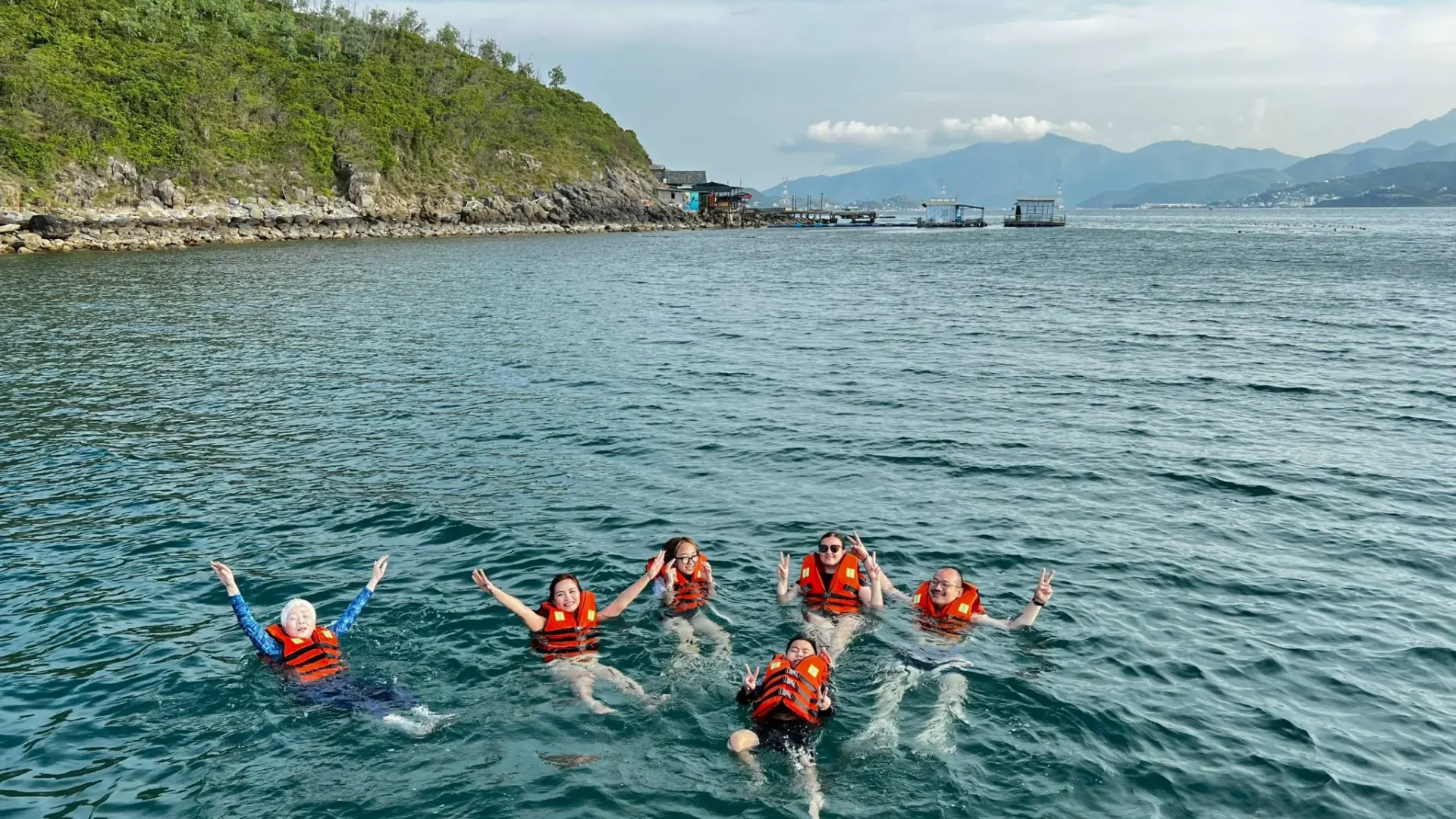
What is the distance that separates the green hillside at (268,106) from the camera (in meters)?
94.6

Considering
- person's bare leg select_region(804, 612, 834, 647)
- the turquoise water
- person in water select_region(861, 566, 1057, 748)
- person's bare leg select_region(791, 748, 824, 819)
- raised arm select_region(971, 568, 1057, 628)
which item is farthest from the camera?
person's bare leg select_region(804, 612, 834, 647)

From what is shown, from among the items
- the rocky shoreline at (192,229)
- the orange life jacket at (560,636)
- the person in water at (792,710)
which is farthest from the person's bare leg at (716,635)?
the rocky shoreline at (192,229)

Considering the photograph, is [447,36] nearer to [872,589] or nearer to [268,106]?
[268,106]

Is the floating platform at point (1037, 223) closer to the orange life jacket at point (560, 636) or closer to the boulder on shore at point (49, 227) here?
the boulder on shore at point (49, 227)

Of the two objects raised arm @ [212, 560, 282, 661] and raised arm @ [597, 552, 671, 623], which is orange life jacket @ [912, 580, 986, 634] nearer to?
raised arm @ [597, 552, 671, 623]

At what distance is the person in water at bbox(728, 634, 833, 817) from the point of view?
32.6ft

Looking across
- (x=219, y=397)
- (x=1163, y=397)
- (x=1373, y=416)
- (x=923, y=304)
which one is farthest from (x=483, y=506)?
(x=923, y=304)

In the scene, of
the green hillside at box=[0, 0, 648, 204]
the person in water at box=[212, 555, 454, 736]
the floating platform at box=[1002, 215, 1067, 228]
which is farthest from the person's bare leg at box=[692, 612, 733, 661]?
the floating platform at box=[1002, 215, 1067, 228]

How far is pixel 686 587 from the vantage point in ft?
46.5

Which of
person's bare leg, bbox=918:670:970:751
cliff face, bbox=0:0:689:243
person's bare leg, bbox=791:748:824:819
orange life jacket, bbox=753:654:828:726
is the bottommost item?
person's bare leg, bbox=918:670:970:751

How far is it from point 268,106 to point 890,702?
134897 mm

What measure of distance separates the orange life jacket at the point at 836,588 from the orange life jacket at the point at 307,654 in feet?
22.6

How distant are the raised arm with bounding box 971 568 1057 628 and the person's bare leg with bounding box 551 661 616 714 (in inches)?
229

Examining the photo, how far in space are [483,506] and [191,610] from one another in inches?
237
